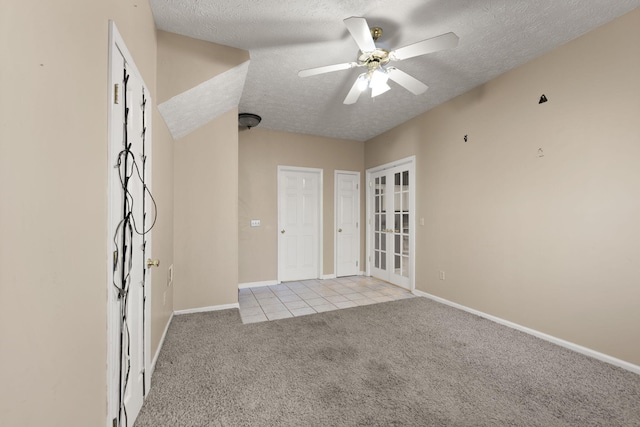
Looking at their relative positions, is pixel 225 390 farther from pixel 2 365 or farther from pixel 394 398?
pixel 2 365

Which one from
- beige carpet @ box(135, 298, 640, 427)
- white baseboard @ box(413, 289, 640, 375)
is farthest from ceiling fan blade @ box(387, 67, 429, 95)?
white baseboard @ box(413, 289, 640, 375)

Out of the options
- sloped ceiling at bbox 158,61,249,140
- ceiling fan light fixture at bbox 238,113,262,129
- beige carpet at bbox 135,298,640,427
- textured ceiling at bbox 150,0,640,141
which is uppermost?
textured ceiling at bbox 150,0,640,141

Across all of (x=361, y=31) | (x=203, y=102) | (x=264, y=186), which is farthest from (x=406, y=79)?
(x=264, y=186)

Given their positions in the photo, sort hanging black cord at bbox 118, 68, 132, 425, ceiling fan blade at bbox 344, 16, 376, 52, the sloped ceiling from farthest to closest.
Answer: the sloped ceiling, ceiling fan blade at bbox 344, 16, 376, 52, hanging black cord at bbox 118, 68, 132, 425

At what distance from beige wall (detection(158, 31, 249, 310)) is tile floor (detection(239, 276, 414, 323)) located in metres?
0.46

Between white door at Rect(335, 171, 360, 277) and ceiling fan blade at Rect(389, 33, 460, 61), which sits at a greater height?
ceiling fan blade at Rect(389, 33, 460, 61)

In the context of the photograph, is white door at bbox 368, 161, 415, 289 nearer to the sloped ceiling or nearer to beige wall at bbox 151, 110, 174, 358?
the sloped ceiling

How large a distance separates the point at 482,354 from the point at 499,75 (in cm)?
284

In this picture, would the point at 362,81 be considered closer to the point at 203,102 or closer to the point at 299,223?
the point at 203,102

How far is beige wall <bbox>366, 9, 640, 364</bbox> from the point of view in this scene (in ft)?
6.77

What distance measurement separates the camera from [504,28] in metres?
2.18

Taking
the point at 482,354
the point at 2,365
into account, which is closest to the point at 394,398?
the point at 482,354

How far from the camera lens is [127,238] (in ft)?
4.56

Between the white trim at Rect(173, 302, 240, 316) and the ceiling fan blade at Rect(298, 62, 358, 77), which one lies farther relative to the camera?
the white trim at Rect(173, 302, 240, 316)
